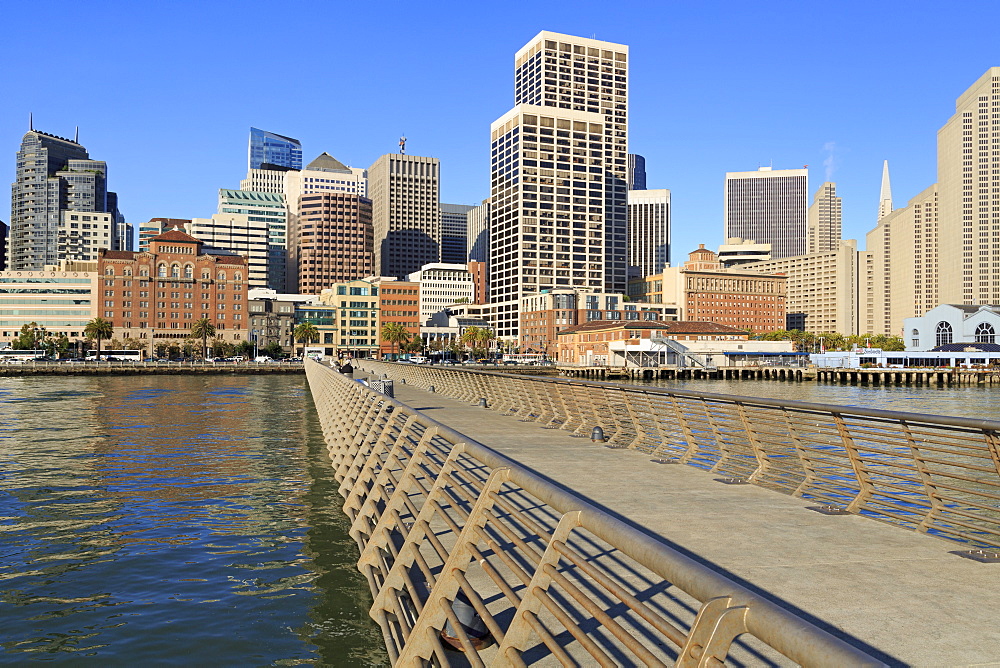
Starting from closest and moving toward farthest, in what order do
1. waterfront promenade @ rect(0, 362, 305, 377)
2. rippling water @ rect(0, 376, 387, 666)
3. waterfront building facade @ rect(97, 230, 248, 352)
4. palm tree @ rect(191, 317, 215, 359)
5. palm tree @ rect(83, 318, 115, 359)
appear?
rippling water @ rect(0, 376, 387, 666), waterfront promenade @ rect(0, 362, 305, 377), palm tree @ rect(83, 318, 115, 359), palm tree @ rect(191, 317, 215, 359), waterfront building facade @ rect(97, 230, 248, 352)

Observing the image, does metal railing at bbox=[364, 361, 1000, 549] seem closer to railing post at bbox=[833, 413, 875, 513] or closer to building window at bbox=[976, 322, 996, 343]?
railing post at bbox=[833, 413, 875, 513]

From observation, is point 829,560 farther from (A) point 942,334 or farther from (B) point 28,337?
(A) point 942,334

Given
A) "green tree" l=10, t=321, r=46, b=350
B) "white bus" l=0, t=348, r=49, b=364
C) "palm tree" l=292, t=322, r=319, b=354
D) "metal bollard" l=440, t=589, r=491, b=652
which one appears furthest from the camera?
"palm tree" l=292, t=322, r=319, b=354

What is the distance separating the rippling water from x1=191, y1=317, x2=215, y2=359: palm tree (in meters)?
158

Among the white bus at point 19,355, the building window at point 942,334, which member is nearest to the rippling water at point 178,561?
the white bus at point 19,355

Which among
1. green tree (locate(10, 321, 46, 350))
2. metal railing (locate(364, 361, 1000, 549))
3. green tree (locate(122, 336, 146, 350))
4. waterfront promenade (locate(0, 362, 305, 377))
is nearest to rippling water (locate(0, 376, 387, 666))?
metal railing (locate(364, 361, 1000, 549))

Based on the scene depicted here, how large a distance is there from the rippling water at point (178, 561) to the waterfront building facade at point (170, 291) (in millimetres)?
169138

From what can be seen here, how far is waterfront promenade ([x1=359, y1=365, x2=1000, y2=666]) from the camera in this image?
17.5 feet

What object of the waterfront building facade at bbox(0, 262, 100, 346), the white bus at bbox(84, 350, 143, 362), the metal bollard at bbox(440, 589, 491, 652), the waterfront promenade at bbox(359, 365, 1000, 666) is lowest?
the white bus at bbox(84, 350, 143, 362)

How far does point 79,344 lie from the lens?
18338cm

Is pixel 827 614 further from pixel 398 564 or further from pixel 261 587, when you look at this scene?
pixel 261 587

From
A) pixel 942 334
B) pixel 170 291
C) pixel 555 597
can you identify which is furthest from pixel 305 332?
pixel 555 597

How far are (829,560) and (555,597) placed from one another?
2.87 m

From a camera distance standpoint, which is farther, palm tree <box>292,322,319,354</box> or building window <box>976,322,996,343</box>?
palm tree <box>292,322,319,354</box>
